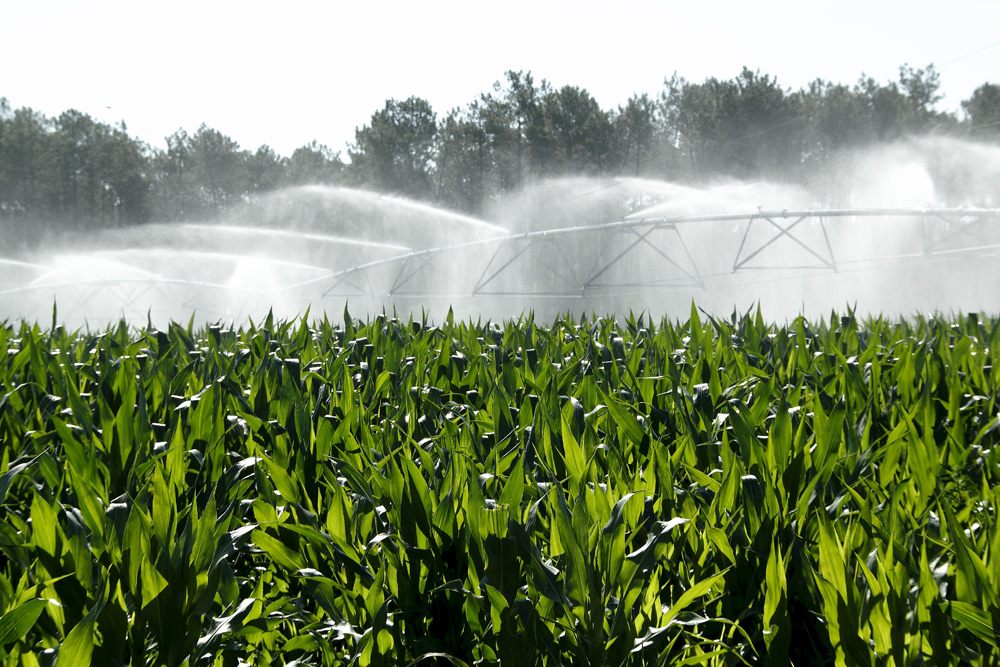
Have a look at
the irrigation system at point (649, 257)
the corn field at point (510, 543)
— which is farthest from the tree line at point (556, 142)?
the corn field at point (510, 543)

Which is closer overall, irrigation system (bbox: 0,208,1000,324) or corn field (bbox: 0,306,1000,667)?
corn field (bbox: 0,306,1000,667)

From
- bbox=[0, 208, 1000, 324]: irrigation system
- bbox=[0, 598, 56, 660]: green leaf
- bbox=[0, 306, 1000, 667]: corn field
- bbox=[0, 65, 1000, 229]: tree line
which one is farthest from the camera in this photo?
bbox=[0, 65, 1000, 229]: tree line

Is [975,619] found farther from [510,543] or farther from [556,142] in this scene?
[556,142]

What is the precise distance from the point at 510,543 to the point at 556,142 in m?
51.0

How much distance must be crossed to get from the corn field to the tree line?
1945 inches

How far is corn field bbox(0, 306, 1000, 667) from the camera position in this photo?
1.30m

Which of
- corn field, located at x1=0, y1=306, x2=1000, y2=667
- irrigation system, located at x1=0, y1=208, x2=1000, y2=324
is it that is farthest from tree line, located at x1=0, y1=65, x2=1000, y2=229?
corn field, located at x1=0, y1=306, x2=1000, y2=667

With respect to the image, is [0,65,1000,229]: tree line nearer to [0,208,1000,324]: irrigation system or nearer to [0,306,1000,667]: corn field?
[0,208,1000,324]: irrigation system

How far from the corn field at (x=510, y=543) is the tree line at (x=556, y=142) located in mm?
49397

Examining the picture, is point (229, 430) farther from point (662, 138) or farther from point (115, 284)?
point (662, 138)

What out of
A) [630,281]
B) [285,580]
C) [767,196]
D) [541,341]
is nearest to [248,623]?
[285,580]

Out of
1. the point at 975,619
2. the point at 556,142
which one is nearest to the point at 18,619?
the point at 975,619

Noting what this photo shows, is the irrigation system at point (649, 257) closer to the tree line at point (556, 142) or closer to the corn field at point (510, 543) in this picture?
the corn field at point (510, 543)

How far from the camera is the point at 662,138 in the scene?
54.0 metres
